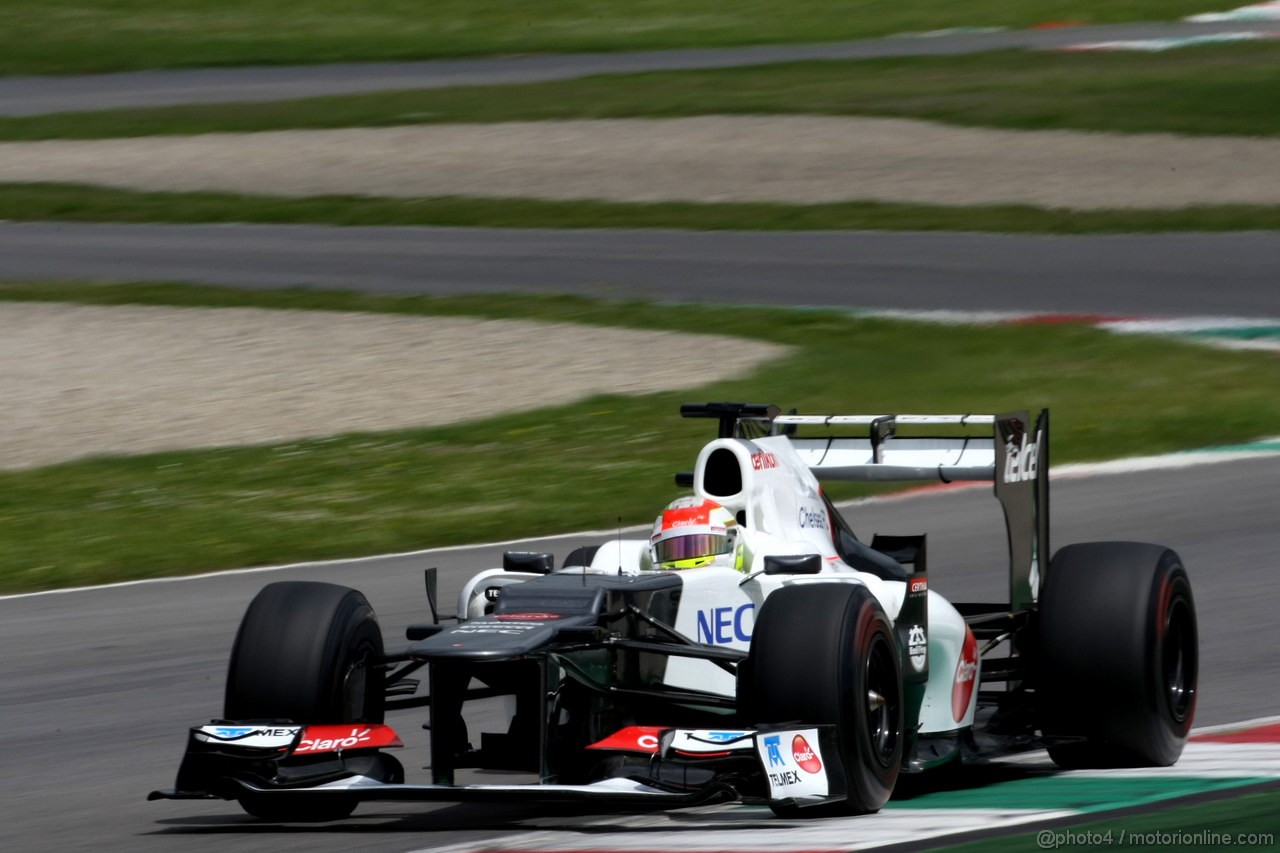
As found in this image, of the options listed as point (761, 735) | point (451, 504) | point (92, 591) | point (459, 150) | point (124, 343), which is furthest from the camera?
point (459, 150)

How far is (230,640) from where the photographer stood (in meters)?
10.6

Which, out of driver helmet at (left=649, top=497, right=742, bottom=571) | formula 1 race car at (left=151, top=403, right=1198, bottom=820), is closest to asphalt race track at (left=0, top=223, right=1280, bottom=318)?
formula 1 race car at (left=151, top=403, right=1198, bottom=820)

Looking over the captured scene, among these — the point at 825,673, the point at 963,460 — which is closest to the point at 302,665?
the point at 825,673

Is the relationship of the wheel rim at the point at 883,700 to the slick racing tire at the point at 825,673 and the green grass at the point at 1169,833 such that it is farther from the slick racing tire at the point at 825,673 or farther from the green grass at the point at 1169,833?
the green grass at the point at 1169,833

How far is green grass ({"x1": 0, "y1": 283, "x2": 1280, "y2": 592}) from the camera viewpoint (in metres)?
13.5

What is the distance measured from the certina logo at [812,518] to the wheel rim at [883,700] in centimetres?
88

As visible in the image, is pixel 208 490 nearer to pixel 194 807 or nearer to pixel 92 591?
pixel 92 591

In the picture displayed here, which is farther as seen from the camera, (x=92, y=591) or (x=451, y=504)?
(x=451, y=504)

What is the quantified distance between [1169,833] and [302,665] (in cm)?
262

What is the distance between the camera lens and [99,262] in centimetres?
2703

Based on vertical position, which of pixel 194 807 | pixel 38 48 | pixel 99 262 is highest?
pixel 38 48

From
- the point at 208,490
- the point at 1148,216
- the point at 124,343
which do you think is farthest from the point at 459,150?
the point at 208,490

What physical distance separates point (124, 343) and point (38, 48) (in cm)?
3212

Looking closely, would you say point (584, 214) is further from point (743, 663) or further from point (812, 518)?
point (743, 663)
